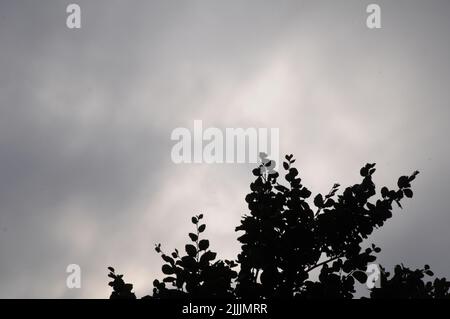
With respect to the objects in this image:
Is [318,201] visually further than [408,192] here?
No

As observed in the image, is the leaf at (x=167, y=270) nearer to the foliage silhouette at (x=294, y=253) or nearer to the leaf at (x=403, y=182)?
the foliage silhouette at (x=294, y=253)

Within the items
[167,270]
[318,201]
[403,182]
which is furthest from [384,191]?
[167,270]

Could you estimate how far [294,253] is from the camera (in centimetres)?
460

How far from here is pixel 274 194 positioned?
17.5ft

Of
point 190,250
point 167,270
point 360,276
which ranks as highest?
point 190,250

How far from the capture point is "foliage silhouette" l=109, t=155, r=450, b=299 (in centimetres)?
440

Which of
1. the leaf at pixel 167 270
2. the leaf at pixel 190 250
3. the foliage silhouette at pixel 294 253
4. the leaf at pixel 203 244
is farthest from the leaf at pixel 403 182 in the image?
the leaf at pixel 167 270

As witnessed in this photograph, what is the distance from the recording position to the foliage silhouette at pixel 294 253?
440 cm

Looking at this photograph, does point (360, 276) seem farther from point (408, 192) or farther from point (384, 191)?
point (408, 192)

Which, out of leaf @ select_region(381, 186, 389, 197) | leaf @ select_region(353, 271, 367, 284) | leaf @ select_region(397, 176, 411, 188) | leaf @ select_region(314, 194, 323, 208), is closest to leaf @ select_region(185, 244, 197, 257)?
leaf @ select_region(314, 194, 323, 208)

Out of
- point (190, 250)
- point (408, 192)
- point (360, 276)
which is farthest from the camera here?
point (408, 192)
